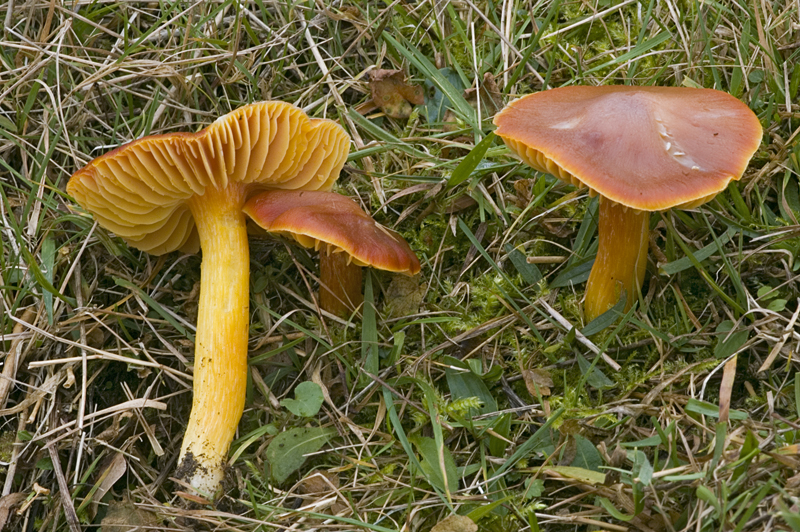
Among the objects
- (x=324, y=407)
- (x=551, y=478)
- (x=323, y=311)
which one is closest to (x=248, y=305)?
(x=323, y=311)

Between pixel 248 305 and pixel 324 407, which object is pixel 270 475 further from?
pixel 248 305

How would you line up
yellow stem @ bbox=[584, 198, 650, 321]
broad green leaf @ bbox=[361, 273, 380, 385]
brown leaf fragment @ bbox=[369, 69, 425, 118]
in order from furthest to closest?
1. brown leaf fragment @ bbox=[369, 69, 425, 118]
2. broad green leaf @ bbox=[361, 273, 380, 385]
3. yellow stem @ bbox=[584, 198, 650, 321]

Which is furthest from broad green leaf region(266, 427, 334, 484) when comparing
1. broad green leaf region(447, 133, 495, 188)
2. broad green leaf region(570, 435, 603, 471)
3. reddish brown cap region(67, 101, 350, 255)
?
broad green leaf region(447, 133, 495, 188)

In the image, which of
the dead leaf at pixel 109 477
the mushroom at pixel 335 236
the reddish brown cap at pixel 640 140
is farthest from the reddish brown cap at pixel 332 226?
the dead leaf at pixel 109 477

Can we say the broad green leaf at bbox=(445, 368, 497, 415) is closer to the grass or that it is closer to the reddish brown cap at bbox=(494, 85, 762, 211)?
the grass

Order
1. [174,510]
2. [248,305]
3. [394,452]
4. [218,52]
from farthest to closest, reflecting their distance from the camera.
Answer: [218,52] < [248,305] < [394,452] < [174,510]

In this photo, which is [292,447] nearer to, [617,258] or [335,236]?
[335,236]

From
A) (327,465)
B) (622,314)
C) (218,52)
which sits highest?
(218,52)
